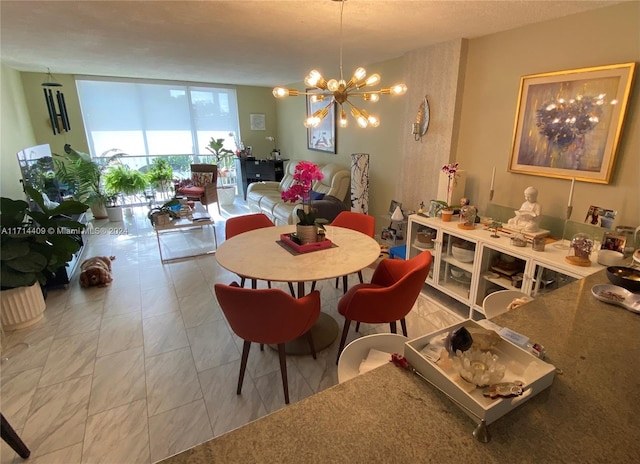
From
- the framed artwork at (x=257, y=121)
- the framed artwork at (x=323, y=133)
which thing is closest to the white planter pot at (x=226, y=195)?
the framed artwork at (x=257, y=121)

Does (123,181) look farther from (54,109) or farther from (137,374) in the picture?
(137,374)

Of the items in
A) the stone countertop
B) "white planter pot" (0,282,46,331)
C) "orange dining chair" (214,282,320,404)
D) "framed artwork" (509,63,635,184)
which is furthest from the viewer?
"white planter pot" (0,282,46,331)

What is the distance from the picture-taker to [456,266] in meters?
2.91

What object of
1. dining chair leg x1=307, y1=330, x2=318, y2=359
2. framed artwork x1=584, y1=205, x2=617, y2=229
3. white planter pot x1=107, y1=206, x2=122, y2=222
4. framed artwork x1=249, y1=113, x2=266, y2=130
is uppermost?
framed artwork x1=249, y1=113, x2=266, y2=130

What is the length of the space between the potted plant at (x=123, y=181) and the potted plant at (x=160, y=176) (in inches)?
6.9

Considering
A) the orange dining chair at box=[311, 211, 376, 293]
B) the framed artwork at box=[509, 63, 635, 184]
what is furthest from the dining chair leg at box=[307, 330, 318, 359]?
the framed artwork at box=[509, 63, 635, 184]

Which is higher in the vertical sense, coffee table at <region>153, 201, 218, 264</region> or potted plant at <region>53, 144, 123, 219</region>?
potted plant at <region>53, 144, 123, 219</region>

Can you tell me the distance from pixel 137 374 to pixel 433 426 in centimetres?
209

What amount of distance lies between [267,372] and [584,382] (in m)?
1.74

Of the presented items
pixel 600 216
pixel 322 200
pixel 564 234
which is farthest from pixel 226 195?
pixel 600 216

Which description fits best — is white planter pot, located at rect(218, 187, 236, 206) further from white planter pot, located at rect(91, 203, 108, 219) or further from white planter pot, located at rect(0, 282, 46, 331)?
white planter pot, located at rect(0, 282, 46, 331)

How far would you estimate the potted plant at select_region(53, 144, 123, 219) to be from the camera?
5172mm

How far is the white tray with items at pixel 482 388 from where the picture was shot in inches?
29.9

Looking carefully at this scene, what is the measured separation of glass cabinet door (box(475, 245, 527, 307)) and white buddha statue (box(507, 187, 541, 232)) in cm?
24
